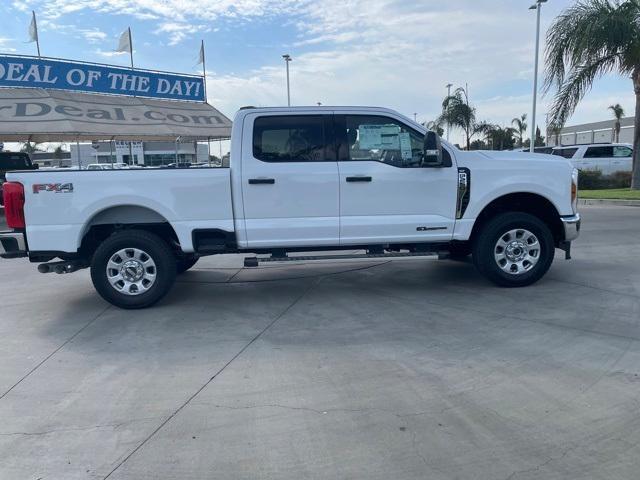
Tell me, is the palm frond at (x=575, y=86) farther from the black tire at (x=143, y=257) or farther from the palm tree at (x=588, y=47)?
the black tire at (x=143, y=257)

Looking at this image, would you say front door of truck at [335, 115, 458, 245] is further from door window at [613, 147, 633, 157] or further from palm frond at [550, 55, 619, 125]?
door window at [613, 147, 633, 157]

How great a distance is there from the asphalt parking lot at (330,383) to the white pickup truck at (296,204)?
0.57 m

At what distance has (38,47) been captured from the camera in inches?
947

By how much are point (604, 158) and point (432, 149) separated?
20.3 metres

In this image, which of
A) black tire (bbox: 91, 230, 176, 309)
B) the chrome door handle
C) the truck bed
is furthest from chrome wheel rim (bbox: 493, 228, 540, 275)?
black tire (bbox: 91, 230, 176, 309)

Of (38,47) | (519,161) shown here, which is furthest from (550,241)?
(38,47)

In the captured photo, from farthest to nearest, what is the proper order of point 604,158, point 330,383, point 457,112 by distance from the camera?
point 457,112 → point 604,158 → point 330,383

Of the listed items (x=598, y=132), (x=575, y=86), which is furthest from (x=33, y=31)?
(x=598, y=132)

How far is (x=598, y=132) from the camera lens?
6525 cm

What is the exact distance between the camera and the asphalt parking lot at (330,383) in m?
3.31

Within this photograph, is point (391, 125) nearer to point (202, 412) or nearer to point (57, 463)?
point (202, 412)

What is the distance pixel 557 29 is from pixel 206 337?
1652cm

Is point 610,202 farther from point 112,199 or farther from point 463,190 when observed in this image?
point 112,199

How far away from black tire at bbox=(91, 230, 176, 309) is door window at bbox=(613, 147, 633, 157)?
887 inches
